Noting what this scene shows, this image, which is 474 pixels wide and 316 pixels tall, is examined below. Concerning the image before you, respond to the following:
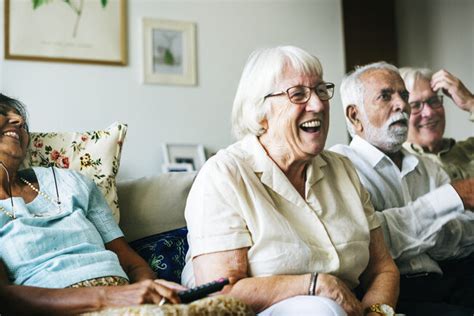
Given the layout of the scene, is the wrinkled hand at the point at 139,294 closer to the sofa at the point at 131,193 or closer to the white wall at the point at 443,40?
the sofa at the point at 131,193

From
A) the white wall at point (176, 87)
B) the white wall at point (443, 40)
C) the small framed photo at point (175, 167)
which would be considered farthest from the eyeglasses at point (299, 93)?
the white wall at point (443, 40)

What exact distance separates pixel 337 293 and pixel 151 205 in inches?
27.7

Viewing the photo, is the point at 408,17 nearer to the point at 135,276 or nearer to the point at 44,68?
the point at 44,68

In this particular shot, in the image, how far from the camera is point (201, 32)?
154 inches

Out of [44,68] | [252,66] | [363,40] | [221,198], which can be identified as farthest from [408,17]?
[221,198]

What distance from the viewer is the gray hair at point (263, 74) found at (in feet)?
5.15

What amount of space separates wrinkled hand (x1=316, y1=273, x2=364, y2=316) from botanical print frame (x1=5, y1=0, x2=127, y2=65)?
2.71 metres

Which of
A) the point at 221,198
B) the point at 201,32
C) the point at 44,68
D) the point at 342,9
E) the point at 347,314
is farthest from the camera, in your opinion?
the point at 342,9

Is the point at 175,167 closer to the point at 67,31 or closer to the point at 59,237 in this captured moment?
the point at 67,31

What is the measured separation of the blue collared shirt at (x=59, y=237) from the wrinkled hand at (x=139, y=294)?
0.55 feet

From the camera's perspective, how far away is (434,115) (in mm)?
2420

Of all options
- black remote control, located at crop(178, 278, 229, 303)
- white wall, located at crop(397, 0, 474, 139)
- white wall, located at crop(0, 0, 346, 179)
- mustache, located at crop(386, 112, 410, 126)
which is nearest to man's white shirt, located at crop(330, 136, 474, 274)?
mustache, located at crop(386, 112, 410, 126)

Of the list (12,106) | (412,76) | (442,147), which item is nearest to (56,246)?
(12,106)

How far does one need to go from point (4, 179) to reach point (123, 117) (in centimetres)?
221
